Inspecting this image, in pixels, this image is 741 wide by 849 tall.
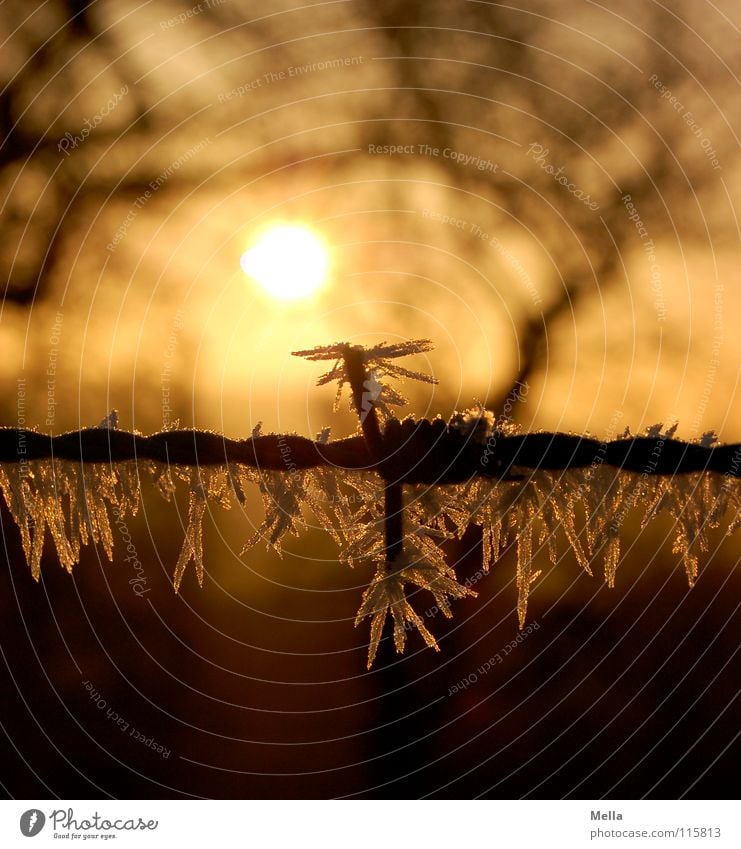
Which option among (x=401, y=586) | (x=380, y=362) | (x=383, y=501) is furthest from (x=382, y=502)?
(x=380, y=362)

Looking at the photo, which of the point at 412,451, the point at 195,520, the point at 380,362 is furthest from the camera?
the point at 195,520

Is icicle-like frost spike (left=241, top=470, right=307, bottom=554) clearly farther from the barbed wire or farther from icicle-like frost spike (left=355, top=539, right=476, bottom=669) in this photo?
icicle-like frost spike (left=355, top=539, right=476, bottom=669)

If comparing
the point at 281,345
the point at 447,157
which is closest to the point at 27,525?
the point at 281,345

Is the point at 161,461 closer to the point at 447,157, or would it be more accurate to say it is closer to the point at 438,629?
the point at 438,629

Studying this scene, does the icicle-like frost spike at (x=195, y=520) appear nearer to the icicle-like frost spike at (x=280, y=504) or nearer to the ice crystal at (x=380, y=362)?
the icicle-like frost spike at (x=280, y=504)

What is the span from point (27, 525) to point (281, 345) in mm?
1975

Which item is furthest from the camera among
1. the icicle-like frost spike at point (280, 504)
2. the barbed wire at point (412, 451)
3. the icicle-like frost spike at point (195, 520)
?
the icicle-like frost spike at point (195, 520)

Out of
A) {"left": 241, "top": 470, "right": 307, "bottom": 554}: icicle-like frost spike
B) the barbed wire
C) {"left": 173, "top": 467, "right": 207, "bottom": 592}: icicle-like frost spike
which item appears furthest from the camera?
{"left": 173, "top": 467, "right": 207, "bottom": 592}: icicle-like frost spike

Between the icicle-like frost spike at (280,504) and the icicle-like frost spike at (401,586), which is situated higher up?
the icicle-like frost spike at (280,504)

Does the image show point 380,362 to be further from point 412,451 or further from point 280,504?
point 280,504

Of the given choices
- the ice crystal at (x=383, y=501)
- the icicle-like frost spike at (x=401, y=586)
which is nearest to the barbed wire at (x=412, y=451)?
the ice crystal at (x=383, y=501)

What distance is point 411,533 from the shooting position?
2.40 meters

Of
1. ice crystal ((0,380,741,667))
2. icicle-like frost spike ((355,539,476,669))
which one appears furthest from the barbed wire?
icicle-like frost spike ((355,539,476,669))

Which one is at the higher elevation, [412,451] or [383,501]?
[412,451]
